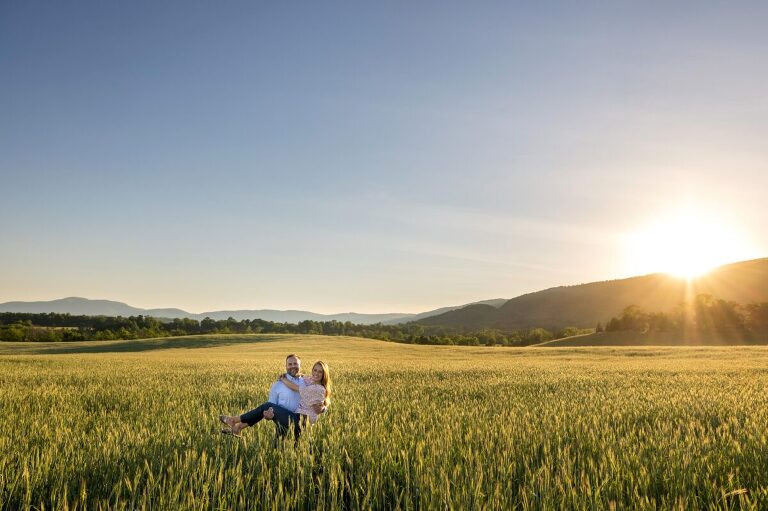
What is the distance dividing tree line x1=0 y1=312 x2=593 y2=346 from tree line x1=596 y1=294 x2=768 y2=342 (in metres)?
25.3

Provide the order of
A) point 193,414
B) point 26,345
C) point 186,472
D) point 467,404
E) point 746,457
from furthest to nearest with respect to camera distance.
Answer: point 26,345 < point 467,404 < point 193,414 < point 746,457 < point 186,472

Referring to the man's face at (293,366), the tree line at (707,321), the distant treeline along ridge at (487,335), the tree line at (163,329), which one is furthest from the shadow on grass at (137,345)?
the tree line at (707,321)

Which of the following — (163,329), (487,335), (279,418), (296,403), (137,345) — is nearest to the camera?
(279,418)

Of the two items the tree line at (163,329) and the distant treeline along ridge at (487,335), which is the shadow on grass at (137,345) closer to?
the tree line at (163,329)

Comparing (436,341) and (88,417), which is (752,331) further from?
(88,417)

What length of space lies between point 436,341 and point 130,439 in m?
110

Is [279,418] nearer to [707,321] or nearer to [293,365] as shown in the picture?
[293,365]

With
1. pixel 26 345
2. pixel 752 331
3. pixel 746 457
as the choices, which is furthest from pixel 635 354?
pixel 26 345

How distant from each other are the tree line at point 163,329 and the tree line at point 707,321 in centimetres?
2535

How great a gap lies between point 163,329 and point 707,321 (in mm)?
118194

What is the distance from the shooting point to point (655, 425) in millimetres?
7000

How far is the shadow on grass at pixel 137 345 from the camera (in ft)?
199

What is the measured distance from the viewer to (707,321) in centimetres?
9738

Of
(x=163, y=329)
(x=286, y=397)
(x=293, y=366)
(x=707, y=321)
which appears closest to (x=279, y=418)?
(x=286, y=397)
